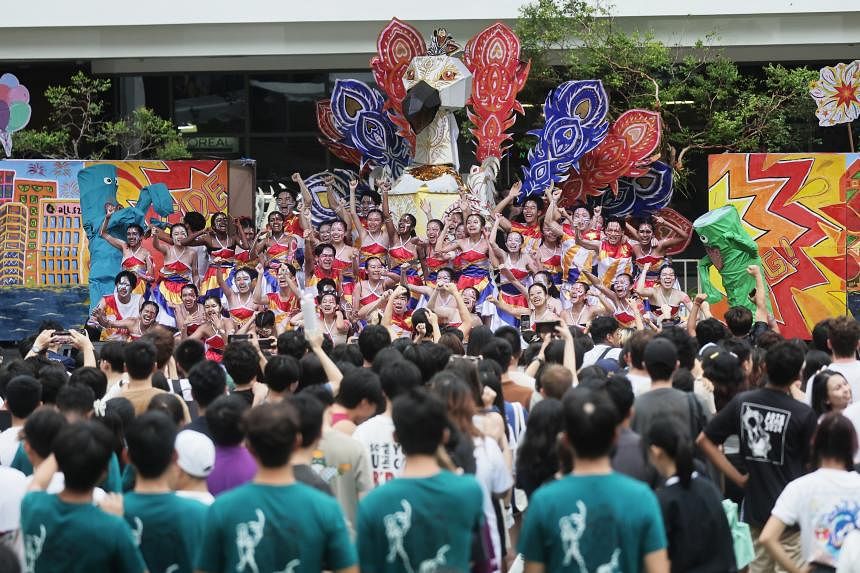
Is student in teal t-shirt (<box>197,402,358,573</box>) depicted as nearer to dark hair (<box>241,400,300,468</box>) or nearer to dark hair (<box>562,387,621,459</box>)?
dark hair (<box>241,400,300,468</box>)

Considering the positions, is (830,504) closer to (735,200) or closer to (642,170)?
(735,200)

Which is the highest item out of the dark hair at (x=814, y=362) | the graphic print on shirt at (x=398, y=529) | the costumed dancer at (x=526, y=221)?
the costumed dancer at (x=526, y=221)

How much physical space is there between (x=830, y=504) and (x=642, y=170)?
1144 centimetres

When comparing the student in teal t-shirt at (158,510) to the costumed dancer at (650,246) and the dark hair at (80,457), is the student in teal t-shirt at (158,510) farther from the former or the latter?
the costumed dancer at (650,246)

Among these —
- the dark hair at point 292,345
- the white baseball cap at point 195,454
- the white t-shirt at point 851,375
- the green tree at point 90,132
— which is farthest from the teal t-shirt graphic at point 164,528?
the green tree at point 90,132

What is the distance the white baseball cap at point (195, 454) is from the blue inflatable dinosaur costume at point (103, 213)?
10101mm

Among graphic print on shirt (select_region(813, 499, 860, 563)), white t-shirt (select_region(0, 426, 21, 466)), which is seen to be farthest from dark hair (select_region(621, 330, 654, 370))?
white t-shirt (select_region(0, 426, 21, 466))

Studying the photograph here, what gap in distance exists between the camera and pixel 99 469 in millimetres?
4066

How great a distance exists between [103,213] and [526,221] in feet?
15.1

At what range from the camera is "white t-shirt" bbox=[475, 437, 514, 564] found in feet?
15.9

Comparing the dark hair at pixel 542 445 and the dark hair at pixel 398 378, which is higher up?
the dark hair at pixel 398 378

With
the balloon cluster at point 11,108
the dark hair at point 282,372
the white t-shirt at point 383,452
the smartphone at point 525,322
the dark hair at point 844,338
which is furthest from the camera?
the balloon cluster at point 11,108

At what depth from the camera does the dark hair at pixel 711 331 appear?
7.82 metres

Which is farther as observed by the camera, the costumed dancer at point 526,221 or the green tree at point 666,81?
the green tree at point 666,81
